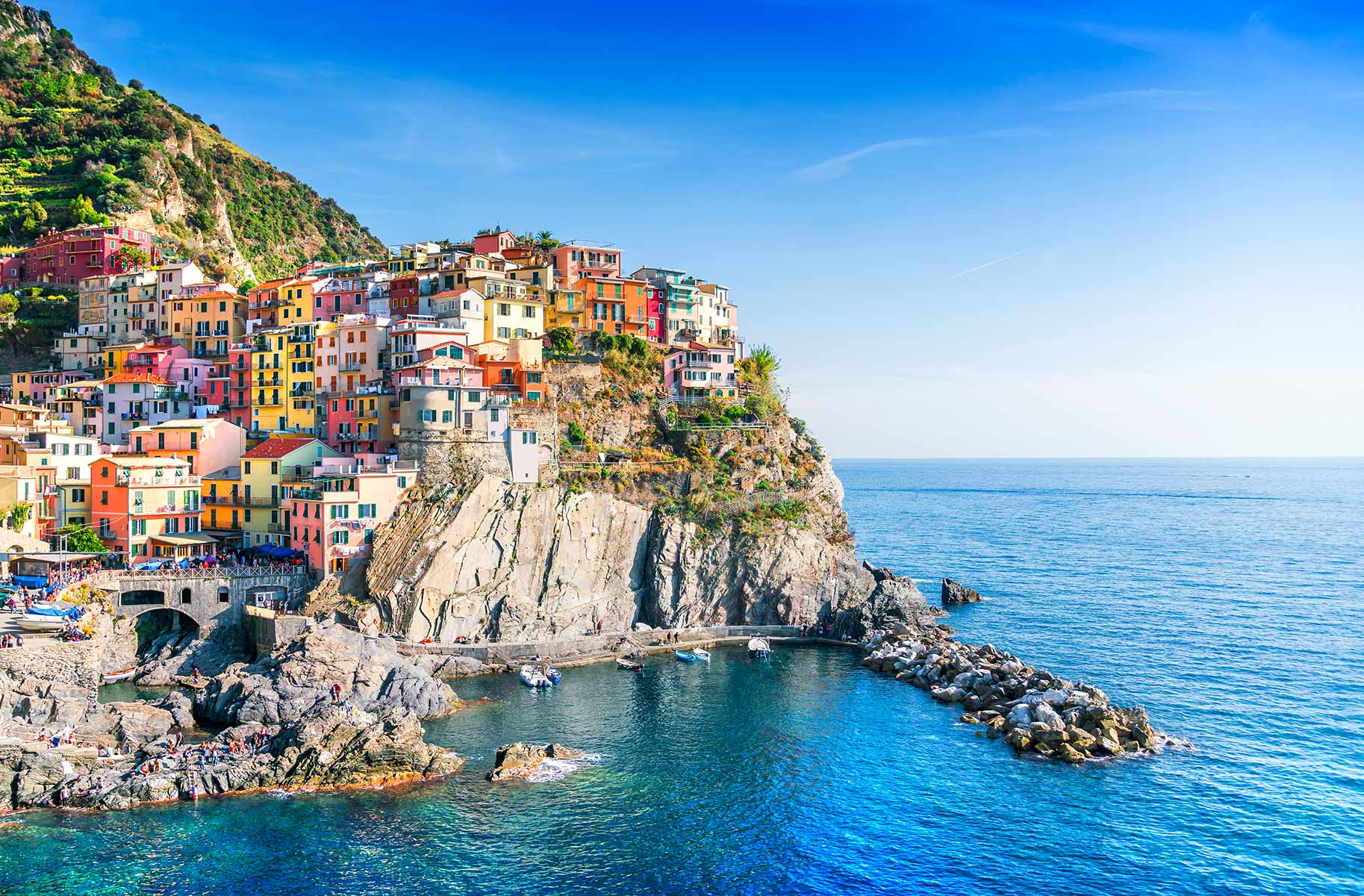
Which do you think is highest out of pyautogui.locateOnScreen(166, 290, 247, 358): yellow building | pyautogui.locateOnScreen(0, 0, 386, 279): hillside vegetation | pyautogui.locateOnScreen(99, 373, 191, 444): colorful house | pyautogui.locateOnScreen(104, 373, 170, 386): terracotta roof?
pyautogui.locateOnScreen(0, 0, 386, 279): hillside vegetation

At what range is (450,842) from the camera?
139 ft

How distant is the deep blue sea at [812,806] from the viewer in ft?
132

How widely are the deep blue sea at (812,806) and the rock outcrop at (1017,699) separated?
58.8 inches

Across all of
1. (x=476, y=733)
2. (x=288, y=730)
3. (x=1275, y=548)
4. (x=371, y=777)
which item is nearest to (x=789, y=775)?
(x=476, y=733)

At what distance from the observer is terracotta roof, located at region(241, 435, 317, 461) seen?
257ft

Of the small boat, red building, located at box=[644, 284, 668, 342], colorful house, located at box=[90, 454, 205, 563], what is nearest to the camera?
the small boat

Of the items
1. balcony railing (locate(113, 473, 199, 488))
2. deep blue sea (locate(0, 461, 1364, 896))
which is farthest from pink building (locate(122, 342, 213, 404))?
deep blue sea (locate(0, 461, 1364, 896))

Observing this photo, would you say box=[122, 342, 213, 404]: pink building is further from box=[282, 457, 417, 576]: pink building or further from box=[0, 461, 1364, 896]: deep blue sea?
box=[0, 461, 1364, 896]: deep blue sea

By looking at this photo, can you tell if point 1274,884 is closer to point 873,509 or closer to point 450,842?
point 450,842

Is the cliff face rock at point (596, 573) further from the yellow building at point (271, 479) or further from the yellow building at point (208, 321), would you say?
the yellow building at point (208, 321)

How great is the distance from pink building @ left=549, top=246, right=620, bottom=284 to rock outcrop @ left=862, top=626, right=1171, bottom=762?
48.2 m

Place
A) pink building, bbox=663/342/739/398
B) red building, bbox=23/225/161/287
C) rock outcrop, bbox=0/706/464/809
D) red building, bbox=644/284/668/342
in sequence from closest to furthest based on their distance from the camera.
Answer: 1. rock outcrop, bbox=0/706/464/809
2. pink building, bbox=663/342/739/398
3. red building, bbox=644/284/668/342
4. red building, bbox=23/225/161/287

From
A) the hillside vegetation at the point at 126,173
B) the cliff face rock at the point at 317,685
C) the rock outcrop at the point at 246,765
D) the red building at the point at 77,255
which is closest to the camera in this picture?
the rock outcrop at the point at 246,765

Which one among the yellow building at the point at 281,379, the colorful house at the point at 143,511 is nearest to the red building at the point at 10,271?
the yellow building at the point at 281,379
